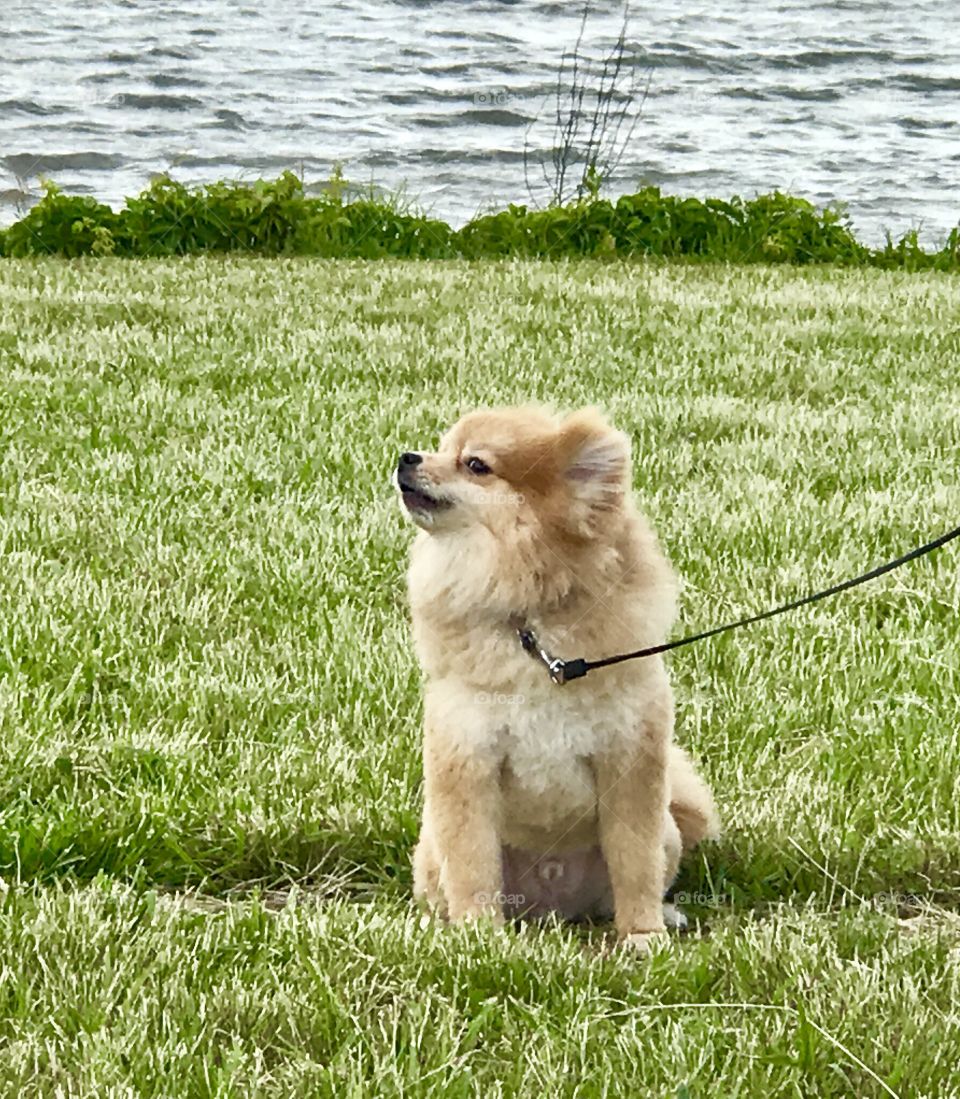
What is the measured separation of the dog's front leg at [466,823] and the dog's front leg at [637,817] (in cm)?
20

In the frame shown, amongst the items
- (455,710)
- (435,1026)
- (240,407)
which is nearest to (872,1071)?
(435,1026)

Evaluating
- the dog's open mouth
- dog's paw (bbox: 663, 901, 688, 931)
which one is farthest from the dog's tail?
the dog's open mouth

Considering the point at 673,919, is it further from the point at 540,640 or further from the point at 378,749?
the point at 378,749

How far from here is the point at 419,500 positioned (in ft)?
8.30

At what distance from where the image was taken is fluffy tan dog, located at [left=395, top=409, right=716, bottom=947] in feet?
8.25

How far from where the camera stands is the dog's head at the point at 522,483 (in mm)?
2502

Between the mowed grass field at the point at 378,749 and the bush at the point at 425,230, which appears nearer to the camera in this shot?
the mowed grass field at the point at 378,749

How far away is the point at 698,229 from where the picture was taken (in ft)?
41.7

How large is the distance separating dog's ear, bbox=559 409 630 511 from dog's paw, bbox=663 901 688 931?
33.3 inches

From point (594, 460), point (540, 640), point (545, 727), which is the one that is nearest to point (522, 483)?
point (594, 460)

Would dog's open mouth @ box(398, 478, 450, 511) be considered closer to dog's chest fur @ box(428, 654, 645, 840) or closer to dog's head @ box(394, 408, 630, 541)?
dog's head @ box(394, 408, 630, 541)

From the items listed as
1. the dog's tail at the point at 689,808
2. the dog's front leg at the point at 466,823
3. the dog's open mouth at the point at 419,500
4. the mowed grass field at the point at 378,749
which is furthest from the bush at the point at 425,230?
the dog's front leg at the point at 466,823

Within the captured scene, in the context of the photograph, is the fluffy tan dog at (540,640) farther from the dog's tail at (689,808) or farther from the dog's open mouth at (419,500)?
the dog's tail at (689,808)

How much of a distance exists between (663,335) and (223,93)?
9676 millimetres
